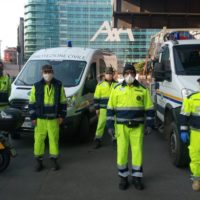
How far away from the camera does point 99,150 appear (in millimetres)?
8102

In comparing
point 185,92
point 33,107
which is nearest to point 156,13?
point 185,92

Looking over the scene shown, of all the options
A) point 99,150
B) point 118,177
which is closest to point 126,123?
point 118,177

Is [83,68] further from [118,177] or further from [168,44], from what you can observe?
[118,177]

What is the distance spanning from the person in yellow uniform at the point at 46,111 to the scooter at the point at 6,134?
13.0 inches

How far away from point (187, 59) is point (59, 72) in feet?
10.3

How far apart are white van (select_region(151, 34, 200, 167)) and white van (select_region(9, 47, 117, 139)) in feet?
5.61

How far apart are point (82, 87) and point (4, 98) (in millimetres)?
1703

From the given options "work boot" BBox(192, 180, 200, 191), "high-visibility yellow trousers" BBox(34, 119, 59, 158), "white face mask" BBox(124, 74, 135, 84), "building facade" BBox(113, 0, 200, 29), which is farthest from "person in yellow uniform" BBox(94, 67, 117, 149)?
"building facade" BBox(113, 0, 200, 29)

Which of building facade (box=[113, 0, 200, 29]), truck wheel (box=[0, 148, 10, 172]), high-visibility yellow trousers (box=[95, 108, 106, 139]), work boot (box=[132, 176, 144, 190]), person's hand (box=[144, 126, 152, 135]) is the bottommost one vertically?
work boot (box=[132, 176, 144, 190])

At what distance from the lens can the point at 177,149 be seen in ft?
21.2

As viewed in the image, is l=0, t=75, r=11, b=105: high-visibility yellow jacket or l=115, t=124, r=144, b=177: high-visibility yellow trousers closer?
l=115, t=124, r=144, b=177: high-visibility yellow trousers

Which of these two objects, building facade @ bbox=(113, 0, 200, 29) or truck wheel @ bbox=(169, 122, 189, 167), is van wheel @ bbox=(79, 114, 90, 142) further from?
building facade @ bbox=(113, 0, 200, 29)

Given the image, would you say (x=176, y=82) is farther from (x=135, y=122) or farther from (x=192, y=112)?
(x=135, y=122)

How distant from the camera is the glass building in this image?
7900 cm
